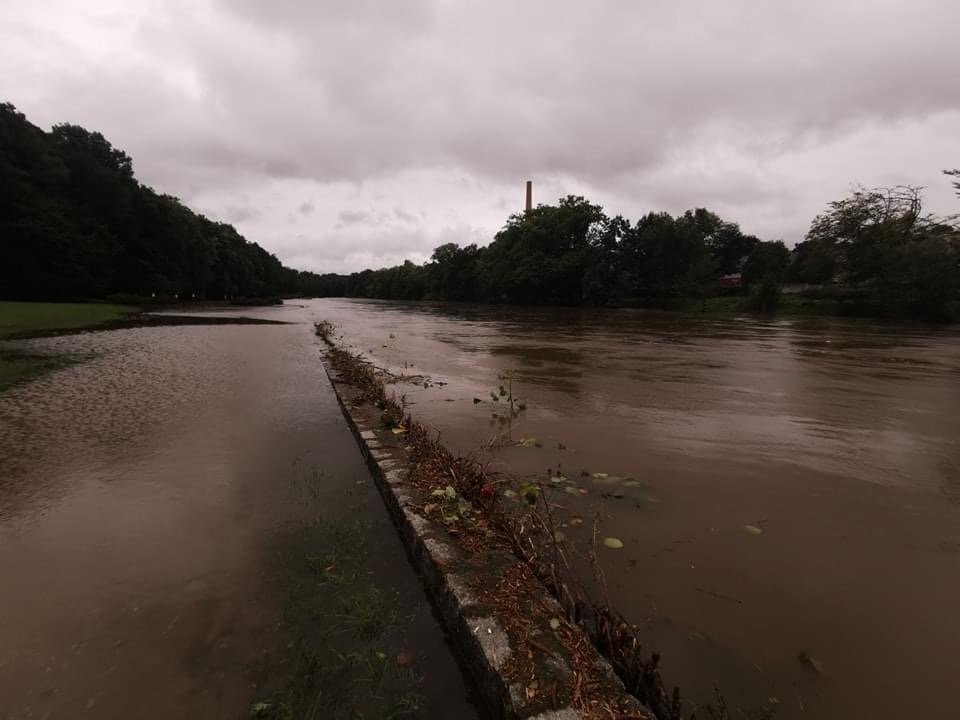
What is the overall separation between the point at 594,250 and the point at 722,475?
56.1 m

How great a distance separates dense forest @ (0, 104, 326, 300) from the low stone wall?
46056 millimetres

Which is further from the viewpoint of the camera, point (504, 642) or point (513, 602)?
point (513, 602)

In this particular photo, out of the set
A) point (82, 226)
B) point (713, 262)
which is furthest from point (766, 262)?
point (82, 226)

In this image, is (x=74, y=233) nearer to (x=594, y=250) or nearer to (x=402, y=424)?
(x=402, y=424)

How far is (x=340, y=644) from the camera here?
7.54 feet

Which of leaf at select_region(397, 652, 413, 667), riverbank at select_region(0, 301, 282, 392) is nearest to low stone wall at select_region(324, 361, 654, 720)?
leaf at select_region(397, 652, 413, 667)

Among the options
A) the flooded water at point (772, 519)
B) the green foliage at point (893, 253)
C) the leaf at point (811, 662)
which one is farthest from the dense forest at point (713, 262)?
the leaf at point (811, 662)

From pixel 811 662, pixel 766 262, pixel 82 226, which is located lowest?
pixel 811 662

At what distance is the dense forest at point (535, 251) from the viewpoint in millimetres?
33781

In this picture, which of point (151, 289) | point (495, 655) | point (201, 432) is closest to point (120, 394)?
point (201, 432)

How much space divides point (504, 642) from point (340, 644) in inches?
34.0

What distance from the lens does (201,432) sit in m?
5.59

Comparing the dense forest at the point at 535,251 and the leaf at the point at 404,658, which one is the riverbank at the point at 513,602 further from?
the dense forest at the point at 535,251

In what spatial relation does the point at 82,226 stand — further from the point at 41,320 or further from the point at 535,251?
the point at 535,251
